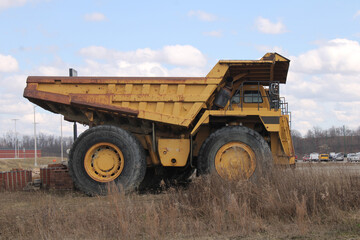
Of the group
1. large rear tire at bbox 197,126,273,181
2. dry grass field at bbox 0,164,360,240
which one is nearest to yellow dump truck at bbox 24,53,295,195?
large rear tire at bbox 197,126,273,181

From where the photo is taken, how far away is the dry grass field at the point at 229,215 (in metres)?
6.52

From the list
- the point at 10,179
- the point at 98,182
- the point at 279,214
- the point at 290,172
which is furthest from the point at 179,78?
the point at 10,179

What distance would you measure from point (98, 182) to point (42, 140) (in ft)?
499

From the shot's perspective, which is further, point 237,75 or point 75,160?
point 237,75

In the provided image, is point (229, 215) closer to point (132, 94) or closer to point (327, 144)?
point (132, 94)

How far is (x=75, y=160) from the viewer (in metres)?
11.1

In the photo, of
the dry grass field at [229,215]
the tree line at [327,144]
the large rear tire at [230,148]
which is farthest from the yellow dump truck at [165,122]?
the tree line at [327,144]

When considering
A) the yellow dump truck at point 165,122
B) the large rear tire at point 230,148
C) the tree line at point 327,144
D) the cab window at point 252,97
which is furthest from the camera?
the tree line at point 327,144

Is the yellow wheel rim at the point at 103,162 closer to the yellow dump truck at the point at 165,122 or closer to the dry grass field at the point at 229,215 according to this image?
the yellow dump truck at the point at 165,122

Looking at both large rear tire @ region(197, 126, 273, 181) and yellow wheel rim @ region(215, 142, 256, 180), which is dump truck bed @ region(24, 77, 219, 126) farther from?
yellow wheel rim @ region(215, 142, 256, 180)

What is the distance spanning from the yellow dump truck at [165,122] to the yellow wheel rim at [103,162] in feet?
0.08

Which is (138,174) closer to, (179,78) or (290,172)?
(179,78)

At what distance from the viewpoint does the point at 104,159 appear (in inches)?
439

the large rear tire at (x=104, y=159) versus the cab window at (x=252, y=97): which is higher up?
the cab window at (x=252, y=97)
